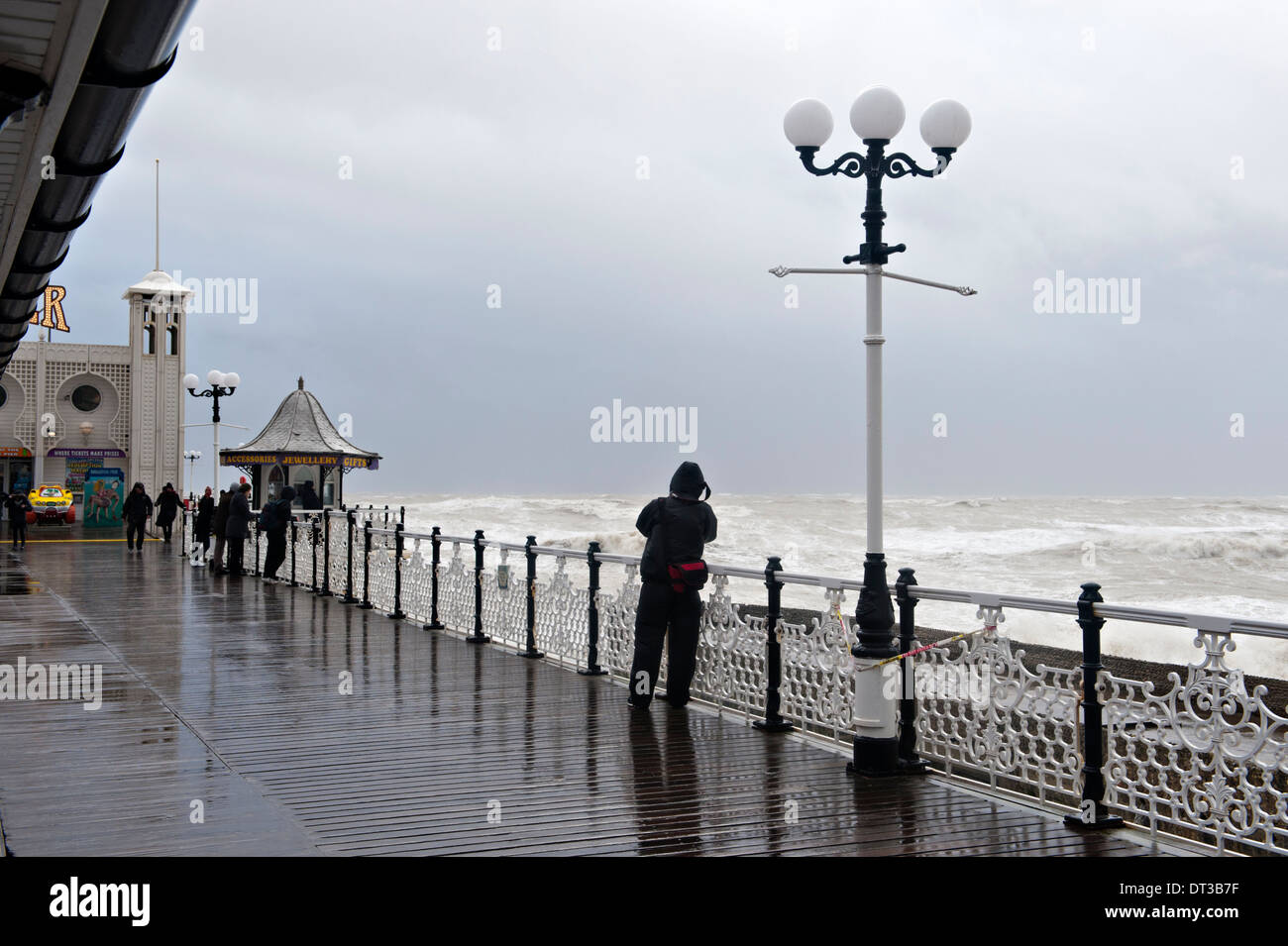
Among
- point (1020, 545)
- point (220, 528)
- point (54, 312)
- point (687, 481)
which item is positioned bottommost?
point (1020, 545)

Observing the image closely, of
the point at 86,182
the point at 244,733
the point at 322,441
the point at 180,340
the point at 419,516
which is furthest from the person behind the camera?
the point at 419,516

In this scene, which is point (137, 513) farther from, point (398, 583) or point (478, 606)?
point (478, 606)

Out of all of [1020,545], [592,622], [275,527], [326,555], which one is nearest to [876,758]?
[592,622]

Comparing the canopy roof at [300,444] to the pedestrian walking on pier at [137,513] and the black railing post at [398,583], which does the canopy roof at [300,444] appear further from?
the black railing post at [398,583]

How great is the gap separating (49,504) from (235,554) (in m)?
25.4

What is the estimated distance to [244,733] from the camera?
26.0 feet

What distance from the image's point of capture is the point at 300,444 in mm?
32750

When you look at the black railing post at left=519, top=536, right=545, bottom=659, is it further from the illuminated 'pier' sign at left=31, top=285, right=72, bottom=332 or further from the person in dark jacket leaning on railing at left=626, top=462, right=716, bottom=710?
the illuminated 'pier' sign at left=31, top=285, right=72, bottom=332

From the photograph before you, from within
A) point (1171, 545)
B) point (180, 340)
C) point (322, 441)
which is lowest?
point (1171, 545)

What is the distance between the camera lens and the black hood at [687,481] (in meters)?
8.66
